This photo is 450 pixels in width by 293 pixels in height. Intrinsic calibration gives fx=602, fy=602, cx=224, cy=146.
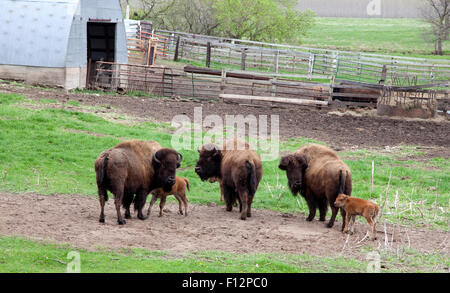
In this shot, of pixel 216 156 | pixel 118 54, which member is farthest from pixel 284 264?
pixel 118 54

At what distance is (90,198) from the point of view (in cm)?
1326

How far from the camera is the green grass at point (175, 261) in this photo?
8.23 m

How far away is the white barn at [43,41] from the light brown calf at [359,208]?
19.3 meters

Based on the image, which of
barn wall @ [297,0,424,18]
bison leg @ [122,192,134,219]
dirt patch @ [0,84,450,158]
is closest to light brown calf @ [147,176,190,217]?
bison leg @ [122,192,134,219]

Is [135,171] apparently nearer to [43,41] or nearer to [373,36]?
[43,41]

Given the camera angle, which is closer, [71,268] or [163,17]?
[71,268]

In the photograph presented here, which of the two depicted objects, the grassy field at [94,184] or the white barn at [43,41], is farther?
the white barn at [43,41]

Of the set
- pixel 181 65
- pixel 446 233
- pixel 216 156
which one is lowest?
pixel 446 233

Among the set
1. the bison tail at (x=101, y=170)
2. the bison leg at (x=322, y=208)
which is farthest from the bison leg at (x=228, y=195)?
the bison tail at (x=101, y=170)

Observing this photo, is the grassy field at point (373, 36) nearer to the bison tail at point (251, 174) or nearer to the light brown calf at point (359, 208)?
the bison tail at point (251, 174)

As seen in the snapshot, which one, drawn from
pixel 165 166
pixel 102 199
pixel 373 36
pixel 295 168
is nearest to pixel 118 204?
pixel 102 199

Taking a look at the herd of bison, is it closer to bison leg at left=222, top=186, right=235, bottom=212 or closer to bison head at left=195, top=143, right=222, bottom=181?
bison leg at left=222, top=186, right=235, bottom=212

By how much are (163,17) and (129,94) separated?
103 feet
